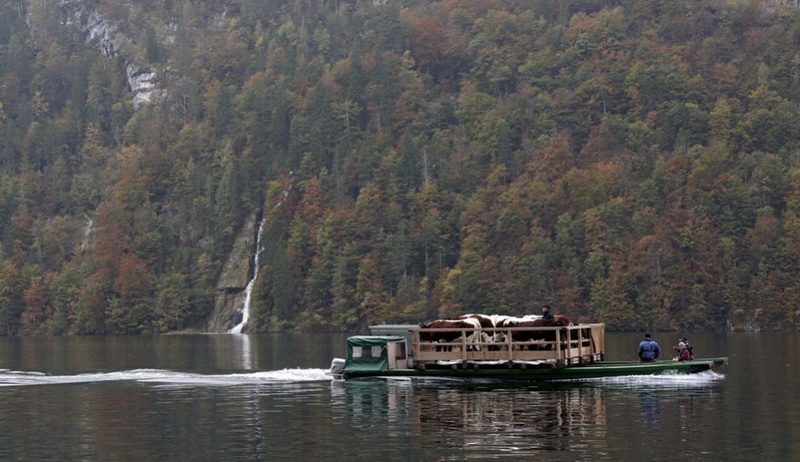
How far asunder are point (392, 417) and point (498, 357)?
16845mm

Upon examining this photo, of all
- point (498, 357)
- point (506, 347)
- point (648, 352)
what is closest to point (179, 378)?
point (498, 357)

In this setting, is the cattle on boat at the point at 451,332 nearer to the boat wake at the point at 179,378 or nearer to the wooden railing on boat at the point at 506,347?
the wooden railing on boat at the point at 506,347

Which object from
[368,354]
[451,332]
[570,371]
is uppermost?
[451,332]

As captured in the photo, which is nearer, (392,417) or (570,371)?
(392,417)

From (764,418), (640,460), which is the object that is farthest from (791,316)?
(640,460)

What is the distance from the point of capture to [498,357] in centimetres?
6650

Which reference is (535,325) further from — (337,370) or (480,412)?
(480,412)

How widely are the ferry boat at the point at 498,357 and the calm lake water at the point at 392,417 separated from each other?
0.73m

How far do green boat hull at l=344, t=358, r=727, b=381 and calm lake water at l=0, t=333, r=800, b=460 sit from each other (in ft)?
1.90

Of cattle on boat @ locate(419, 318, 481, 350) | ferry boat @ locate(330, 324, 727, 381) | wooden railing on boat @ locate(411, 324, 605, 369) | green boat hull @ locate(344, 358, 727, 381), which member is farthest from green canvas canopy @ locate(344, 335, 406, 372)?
cattle on boat @ locate(419, 318, 481, 350)

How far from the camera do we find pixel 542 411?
51.2 meters

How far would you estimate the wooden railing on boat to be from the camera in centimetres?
6519

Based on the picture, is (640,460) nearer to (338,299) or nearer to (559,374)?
(559,374)

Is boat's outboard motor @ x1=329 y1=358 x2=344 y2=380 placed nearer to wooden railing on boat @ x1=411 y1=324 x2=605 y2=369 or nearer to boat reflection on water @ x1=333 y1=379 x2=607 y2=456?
boat reflection on water @ x1=333 y1=379 x2=607 y2=456
